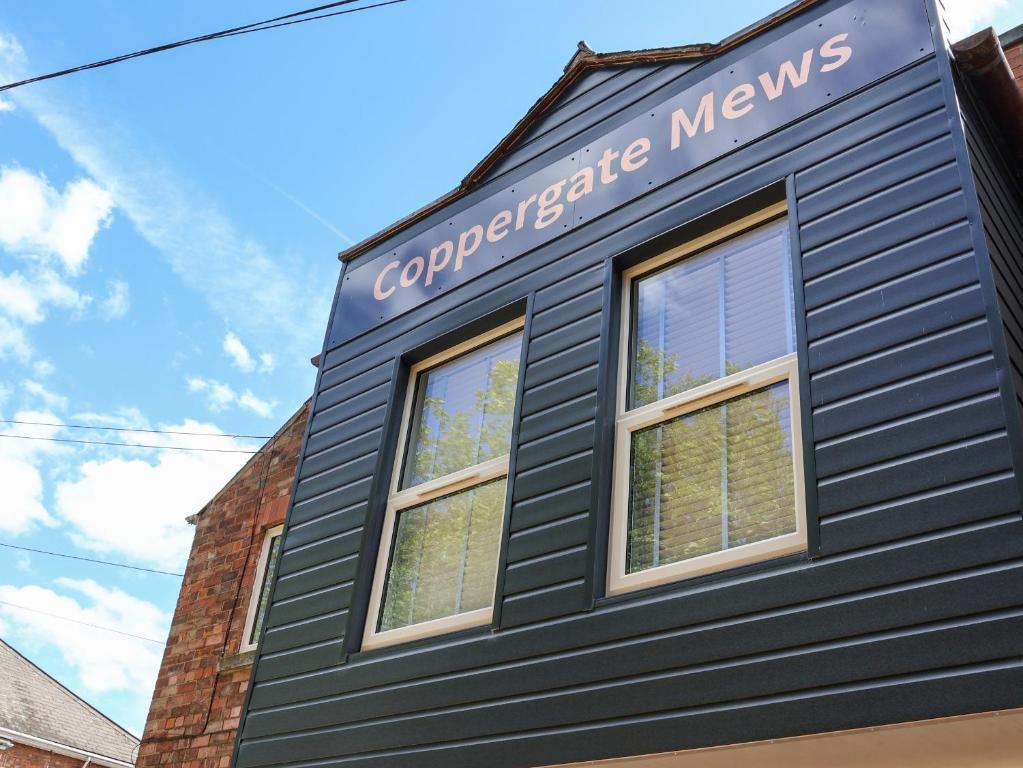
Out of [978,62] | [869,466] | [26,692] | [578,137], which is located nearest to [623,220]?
[578,137]

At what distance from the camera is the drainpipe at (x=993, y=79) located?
414 centimetres

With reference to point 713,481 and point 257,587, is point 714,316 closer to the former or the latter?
point 713,481

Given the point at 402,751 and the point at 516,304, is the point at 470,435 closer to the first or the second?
the point at 516,304

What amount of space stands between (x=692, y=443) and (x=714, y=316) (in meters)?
0.66

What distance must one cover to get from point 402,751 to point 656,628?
140cm

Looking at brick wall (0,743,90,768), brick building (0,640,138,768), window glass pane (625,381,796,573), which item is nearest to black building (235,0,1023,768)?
window glass pane (625,381,796,573)

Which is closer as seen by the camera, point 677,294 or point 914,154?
point 914,154

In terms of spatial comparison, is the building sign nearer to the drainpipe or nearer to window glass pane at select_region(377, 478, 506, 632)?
the drainpipe

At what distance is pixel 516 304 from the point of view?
5.40 metres

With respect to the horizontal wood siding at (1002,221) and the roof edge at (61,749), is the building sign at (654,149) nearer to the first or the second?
the horizontal wood siding at (1002,221)

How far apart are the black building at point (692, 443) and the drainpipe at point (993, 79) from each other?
2cm

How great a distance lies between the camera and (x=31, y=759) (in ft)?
63.1

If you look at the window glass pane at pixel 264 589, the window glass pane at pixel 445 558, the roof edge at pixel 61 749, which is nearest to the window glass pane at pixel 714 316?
the window glass pane at pixel 445 558

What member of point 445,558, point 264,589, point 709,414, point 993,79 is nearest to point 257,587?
point 264,589
